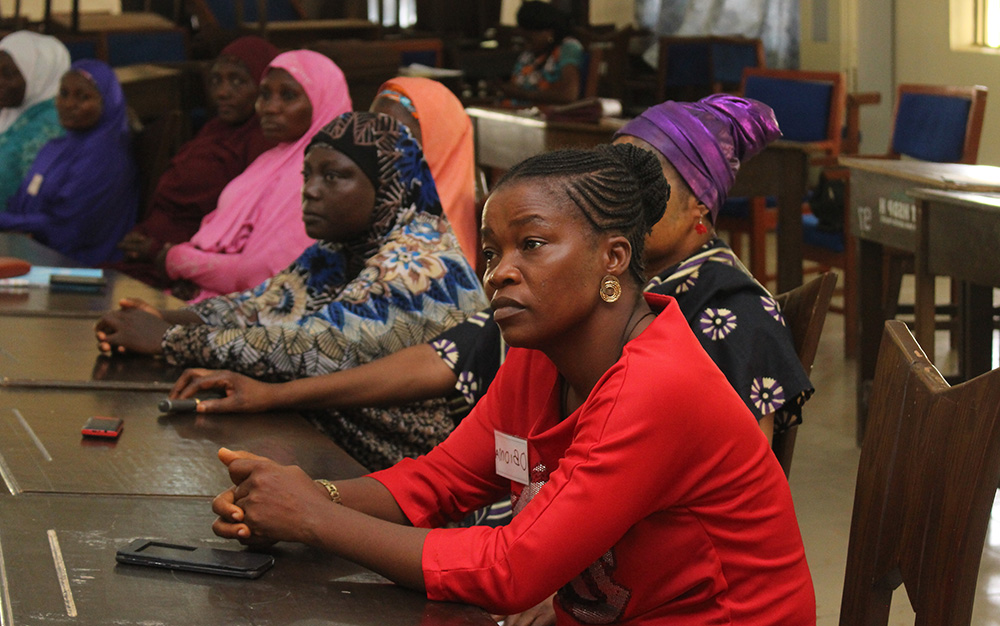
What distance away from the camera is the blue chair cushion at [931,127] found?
446 cm

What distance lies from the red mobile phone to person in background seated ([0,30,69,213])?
3.63 meters

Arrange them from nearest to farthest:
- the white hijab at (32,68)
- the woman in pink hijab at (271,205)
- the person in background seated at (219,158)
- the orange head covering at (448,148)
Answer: the orange head covering at (448,148) → the woman in pink hijab at (271,205) → the person in background seated at (219,158) → the white hijab at (32,68)

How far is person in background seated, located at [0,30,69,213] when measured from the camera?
5023mm

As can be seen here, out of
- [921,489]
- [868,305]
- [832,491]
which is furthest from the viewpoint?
[868,305]

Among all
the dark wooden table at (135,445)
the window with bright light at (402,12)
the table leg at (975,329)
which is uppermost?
the window with bright light at (402,12)

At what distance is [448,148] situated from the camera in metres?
2.98

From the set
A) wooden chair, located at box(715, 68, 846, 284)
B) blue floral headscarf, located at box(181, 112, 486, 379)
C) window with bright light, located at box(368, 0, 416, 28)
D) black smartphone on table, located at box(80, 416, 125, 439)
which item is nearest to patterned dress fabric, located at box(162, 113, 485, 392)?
blue floral headscarf, located at box(181, 112, 486, 379)

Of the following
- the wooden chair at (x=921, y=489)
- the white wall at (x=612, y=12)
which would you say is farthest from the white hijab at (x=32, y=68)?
the white wall at (x=612, y=12)

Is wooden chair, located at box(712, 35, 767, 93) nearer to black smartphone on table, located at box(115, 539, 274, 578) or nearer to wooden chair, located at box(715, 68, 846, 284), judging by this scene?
wooden chair, located at box(715, 68, 846, 284)

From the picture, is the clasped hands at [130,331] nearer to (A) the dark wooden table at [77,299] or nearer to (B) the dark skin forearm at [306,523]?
(A) the dark wooden table at [77,299]

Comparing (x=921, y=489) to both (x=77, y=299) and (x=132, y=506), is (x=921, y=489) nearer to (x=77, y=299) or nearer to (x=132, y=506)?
(x=132, y=506)

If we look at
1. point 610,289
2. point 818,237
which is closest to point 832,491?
point 818,237

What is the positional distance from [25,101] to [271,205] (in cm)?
230

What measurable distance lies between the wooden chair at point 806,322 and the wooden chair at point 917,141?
2.52m
